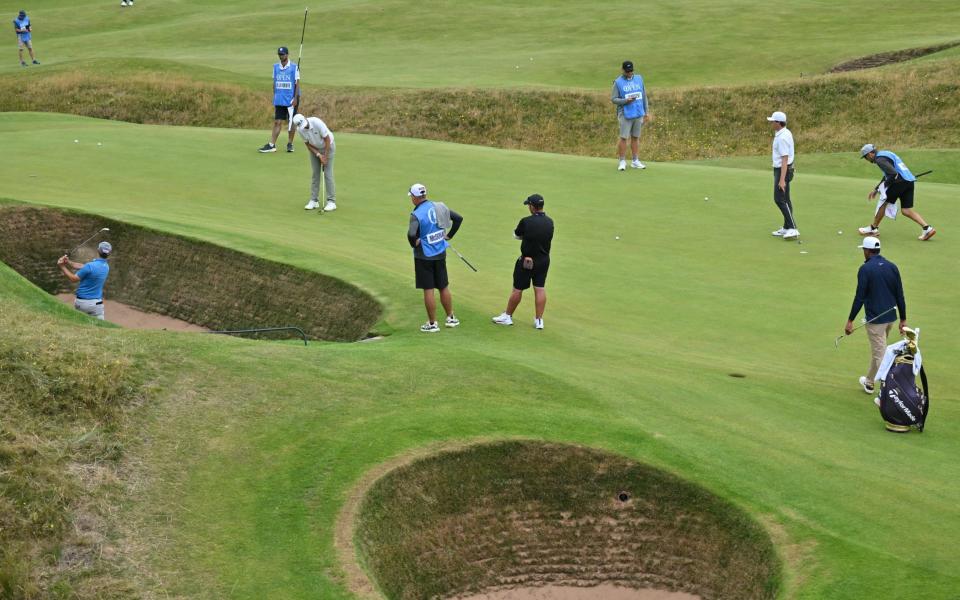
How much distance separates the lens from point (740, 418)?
13.0 meters

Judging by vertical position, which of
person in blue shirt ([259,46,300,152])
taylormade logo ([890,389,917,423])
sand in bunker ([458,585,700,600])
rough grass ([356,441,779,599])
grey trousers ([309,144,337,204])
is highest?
person in blue shirt ([259,46,300,152])

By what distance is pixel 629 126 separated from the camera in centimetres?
2639

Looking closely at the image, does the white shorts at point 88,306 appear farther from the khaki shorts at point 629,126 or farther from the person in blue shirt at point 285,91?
the khaki shorts at point 629,126

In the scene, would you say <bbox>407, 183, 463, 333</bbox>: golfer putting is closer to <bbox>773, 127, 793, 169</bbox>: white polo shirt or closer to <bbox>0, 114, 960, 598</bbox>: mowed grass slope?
<bbox>0, 114, 960, 598</bbox>: mowed grass slope

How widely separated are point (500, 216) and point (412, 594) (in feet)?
41.2

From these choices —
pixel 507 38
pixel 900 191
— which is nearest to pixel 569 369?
pixel 900 191

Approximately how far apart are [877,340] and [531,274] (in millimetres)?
4661

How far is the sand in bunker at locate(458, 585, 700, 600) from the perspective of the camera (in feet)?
34.5

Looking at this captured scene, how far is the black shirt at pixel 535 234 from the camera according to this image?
15.8 meters

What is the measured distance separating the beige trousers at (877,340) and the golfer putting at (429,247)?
547 centimetres

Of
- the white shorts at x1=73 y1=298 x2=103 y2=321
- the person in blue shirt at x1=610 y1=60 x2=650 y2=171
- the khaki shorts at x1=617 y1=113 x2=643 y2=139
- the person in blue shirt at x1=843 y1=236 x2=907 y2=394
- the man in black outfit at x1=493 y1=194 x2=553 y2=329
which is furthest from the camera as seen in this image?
the khaki shorts at x1=617 y1=113 x2=643 y2=139

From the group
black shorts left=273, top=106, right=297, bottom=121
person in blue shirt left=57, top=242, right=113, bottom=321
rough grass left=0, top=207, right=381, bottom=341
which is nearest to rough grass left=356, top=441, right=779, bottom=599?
rough grass left=0, top=207, right=381, bottom=341

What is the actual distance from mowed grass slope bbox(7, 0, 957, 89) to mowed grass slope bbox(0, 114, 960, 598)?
64.9ft

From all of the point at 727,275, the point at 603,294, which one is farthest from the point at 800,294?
the point at 603,294
